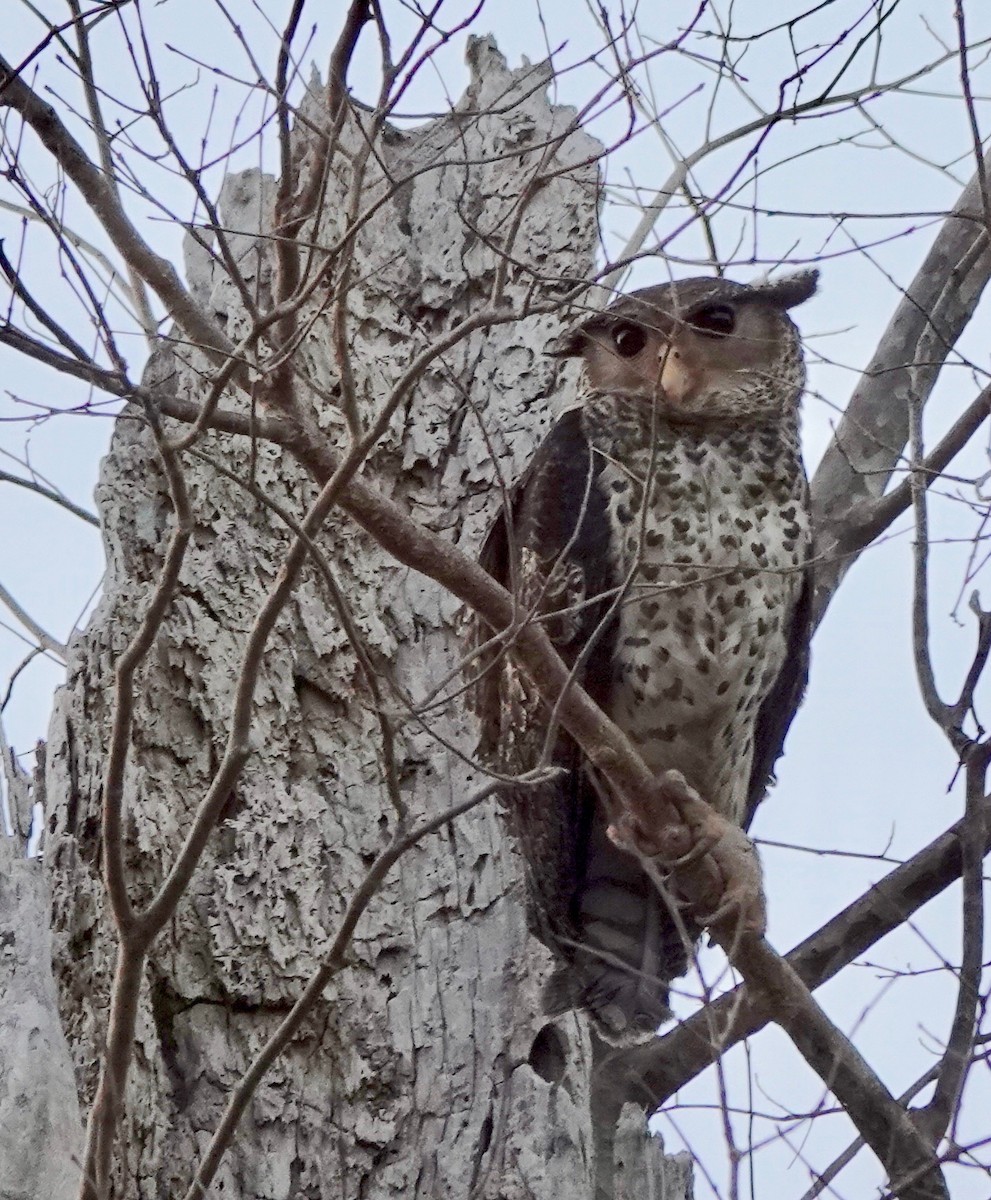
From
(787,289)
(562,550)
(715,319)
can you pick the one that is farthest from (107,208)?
(787,289)

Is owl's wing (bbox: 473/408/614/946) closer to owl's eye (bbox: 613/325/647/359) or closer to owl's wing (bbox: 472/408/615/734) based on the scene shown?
owl's wing (bbox: 472/408/615/734)

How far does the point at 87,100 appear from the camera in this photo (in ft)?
9.27

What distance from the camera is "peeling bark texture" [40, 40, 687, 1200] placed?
3156 mm

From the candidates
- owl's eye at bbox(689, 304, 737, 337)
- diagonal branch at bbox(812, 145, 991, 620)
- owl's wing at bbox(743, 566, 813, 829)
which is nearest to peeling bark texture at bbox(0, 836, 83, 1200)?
owl's wing at bbox(743, 566, 813, 829)

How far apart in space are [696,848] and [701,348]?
4.20 feet

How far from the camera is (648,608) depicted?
350 centimetres

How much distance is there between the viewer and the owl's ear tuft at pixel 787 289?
4098 millimetres

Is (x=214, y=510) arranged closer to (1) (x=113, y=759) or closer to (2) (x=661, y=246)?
(2) (x=661, y=246)

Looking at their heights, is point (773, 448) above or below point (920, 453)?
above

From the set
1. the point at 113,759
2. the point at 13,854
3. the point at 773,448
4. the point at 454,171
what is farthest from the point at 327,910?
the point at 454,171

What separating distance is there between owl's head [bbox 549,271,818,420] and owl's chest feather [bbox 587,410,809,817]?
0.41ft

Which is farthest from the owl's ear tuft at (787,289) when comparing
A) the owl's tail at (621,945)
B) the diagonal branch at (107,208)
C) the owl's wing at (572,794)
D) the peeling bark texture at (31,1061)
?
the peeling bark texture at (31,1061)

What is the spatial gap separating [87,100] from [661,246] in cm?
103

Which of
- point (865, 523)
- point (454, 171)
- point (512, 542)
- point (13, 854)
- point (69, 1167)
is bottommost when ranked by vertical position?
point (69, 1167)
